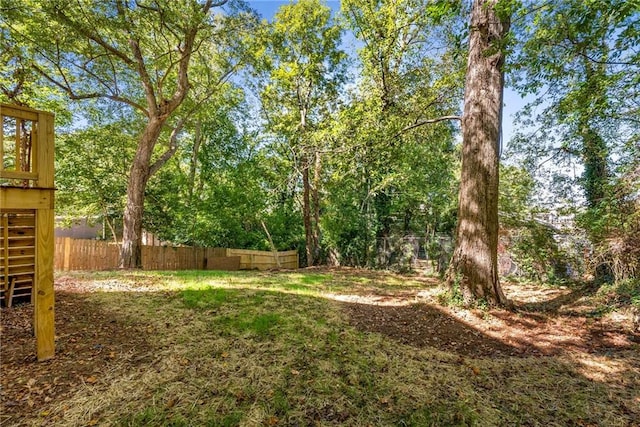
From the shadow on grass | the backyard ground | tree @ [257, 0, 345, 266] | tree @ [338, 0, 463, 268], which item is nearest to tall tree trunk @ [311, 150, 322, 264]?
tree @ [257, 0, 345, 266]

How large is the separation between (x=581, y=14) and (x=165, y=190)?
13841 millimetres

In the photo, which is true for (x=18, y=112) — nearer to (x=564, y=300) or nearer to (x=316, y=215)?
(x=564, y=300)

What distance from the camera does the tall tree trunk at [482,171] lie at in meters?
4.09

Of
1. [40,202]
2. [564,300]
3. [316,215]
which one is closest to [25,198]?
[40,202]

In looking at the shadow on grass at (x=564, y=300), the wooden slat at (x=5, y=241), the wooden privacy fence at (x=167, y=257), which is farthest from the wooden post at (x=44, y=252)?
the wooden privacy fence at (x=167, y=257)

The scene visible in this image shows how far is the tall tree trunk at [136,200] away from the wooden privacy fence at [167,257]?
2146mm

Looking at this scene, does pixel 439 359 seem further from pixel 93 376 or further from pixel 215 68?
pixel 215 68

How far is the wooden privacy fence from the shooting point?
9828mm

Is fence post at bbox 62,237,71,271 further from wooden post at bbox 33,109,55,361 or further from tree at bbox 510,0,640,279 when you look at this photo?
tree at bbox 510,0,640,279

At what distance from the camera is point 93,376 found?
2.21 meters

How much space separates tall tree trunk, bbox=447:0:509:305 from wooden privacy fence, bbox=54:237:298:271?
8530 mm

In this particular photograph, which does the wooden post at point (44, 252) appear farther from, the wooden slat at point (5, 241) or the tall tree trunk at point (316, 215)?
the tall tree trunk at point (316, 215)

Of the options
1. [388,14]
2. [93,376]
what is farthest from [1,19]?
[388,14]

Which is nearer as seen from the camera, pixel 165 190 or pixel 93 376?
pixel 93 376
